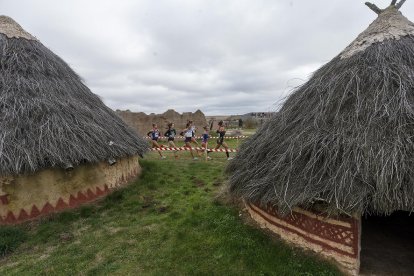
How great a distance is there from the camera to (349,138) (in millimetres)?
5004

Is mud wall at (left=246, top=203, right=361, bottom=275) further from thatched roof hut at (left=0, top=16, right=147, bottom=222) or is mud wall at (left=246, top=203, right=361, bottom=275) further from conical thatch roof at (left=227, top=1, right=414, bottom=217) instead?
thatched roof hut at (left=0, top=16, right=147, bottom=222)

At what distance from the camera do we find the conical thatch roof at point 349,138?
4.49m

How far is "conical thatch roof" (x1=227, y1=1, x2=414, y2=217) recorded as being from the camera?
4.49m

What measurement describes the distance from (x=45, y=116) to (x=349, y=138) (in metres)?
7.09

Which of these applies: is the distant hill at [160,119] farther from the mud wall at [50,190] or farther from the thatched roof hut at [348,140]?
the thatched roof hut at [348,140]

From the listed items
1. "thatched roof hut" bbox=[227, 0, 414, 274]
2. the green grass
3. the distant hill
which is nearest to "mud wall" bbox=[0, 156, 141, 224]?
the green grass

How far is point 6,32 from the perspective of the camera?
9.96 metres

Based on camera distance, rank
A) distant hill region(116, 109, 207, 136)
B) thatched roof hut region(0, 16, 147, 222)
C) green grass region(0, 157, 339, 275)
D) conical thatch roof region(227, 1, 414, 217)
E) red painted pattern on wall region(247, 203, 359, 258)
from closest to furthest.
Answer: conical thatch roof region(227, 1, 414, 217) → red painted pattern on wall region(247, 203, 359, 258) → green grass region(0, 157, 339, 275) → thatched roof hut region(0, 16, 147, 222) → distant hill region(116, 109, 207, 136)

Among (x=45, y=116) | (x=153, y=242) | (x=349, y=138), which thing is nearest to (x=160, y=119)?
(x=45, y=116)

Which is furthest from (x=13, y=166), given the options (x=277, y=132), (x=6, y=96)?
(x=277, y=132)

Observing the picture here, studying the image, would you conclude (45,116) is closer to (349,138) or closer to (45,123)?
(45,123)

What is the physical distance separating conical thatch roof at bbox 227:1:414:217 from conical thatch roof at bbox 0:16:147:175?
406 centimetres

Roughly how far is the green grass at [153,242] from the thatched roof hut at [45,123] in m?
0.82

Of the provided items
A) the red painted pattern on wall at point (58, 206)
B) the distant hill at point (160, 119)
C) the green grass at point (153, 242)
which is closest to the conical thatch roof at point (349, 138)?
the green grass at point (153, 242)
